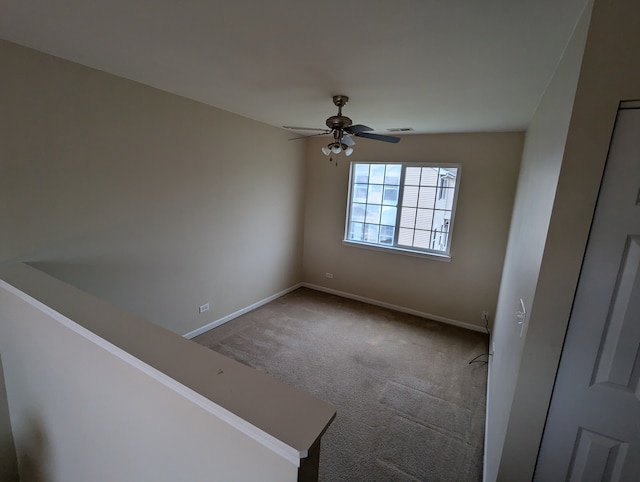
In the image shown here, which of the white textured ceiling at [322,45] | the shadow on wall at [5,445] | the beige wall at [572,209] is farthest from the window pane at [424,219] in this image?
the shadow on wall at [5,445]

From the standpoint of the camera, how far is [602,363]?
110 cm

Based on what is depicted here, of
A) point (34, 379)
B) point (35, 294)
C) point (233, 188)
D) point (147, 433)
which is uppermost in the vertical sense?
point (233, 188)

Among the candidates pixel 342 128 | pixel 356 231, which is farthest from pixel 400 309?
pixel 342 128

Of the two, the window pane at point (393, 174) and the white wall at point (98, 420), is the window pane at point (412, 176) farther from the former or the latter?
the white wall at point (98, 420)

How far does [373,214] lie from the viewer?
175 inches

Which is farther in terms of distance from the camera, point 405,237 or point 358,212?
point 358,212

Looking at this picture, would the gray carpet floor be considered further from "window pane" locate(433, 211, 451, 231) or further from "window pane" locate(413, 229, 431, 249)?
"window pane" locate(433, 211, 451, 231)

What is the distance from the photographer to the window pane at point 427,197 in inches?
156

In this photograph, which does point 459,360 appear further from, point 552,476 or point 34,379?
point 34,379

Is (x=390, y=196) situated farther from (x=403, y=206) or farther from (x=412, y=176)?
(x=412, y=176)

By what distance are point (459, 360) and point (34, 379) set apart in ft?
11.7

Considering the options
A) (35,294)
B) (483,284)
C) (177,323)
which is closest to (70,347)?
(35,294)

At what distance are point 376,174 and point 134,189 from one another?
3148 mm

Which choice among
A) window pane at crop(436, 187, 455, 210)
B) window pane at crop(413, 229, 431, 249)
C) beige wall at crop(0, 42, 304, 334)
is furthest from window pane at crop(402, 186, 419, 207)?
beige wall at crop(0, 42, 304, 334)
